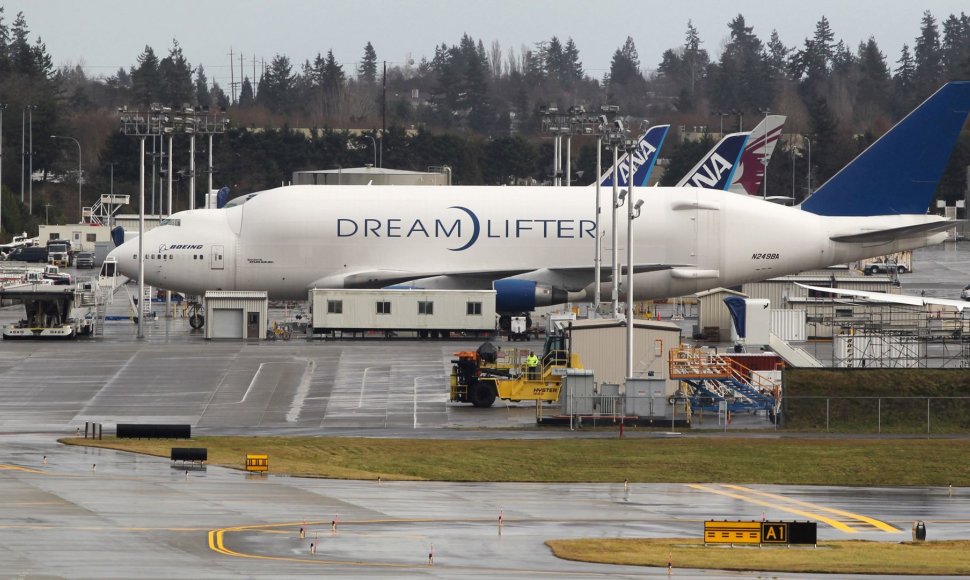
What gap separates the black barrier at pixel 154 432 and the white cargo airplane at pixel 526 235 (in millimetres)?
30823

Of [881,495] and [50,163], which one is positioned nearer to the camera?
[881,495]

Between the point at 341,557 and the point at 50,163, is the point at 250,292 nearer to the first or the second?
the point at 341,557

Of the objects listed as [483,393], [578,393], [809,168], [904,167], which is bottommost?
[483,393]

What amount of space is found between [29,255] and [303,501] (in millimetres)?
103964

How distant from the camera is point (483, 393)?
48969mm

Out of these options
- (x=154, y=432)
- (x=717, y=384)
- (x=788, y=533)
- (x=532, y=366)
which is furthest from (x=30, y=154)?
(x=788, y=533)

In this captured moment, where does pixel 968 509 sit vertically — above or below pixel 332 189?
below

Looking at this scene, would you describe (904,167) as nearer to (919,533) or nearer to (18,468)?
(919,533)

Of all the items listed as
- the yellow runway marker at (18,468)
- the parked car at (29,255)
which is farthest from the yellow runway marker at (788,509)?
the parked car at (29,255)

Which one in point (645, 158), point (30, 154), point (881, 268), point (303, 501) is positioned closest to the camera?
point (303, 501)

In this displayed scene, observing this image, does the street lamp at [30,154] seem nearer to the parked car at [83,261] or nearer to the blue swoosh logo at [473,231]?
the parked car at [83,261]

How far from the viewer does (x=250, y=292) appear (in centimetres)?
6975

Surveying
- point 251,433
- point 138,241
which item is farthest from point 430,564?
point 138,241

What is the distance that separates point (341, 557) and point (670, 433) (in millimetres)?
20279
